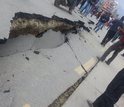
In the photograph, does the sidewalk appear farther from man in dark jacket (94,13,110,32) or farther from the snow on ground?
man in dark jacket (94,13,110,32)

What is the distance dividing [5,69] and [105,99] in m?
1.90

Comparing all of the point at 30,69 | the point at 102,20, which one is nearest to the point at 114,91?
the point at 30,69

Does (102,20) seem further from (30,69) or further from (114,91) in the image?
(114,91)

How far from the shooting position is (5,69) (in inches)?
190

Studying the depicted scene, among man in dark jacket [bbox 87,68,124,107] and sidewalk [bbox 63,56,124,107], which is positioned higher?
man in dark jacket [bbox 87,68,124,107]

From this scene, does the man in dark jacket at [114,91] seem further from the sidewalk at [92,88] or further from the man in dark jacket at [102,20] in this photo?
the man in dark jacket at [102,20]

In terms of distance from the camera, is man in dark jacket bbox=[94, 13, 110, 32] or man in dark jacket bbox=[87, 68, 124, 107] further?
man in dark jacket bbox=[94, 13, 110, 32]

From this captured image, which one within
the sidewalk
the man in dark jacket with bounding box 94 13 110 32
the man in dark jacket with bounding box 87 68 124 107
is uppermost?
the man in dark jacket with bounding box 87 68 124 107

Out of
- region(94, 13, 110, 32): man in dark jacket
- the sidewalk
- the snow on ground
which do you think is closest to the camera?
the snow on ground

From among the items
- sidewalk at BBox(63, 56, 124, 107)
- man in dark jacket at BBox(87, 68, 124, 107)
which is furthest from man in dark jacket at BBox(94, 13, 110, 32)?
man in dark jacket at BBox(87, 68, 124, 107)

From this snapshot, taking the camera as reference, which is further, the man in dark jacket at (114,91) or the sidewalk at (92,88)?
the sidewalk at (92,88)

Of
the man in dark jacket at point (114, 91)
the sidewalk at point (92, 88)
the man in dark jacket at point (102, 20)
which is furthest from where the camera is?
the man in dark jacket at point (102, 20)

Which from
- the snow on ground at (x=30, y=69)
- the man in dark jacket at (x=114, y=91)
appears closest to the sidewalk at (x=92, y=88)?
the snow on ground at (x=30, y=69)

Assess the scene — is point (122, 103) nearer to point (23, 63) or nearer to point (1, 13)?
point (23, 63)
